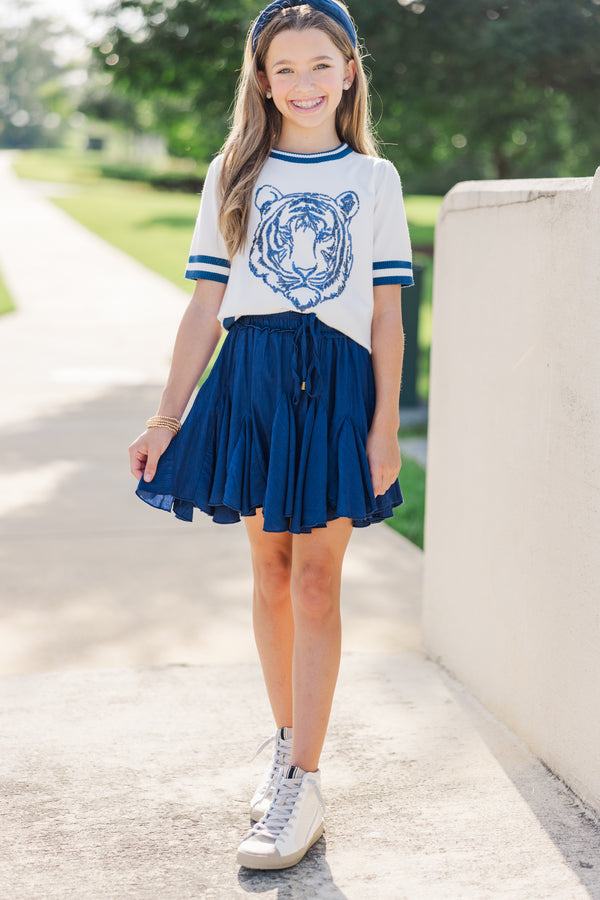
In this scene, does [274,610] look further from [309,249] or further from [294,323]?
[309,249]

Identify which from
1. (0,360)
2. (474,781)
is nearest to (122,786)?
(474,781)

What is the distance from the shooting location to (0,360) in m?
9.84

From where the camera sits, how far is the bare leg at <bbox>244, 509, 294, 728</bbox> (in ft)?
8.43

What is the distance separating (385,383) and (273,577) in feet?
1.80

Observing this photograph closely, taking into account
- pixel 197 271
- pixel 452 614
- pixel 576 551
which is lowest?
pixel 452 614

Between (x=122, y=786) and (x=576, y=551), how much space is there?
1.29 metres

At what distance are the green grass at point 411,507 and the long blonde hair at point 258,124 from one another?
8.40ft

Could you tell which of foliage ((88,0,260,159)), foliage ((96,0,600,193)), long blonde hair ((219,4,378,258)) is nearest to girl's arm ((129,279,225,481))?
long blonde hair ((219,4,378,258))

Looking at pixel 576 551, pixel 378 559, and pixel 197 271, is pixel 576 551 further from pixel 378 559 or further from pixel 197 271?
pixel 378 559

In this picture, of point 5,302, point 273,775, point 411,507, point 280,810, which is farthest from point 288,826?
point 5,302

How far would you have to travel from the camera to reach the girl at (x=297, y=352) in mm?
2387

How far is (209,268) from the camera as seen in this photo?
2.53 metres

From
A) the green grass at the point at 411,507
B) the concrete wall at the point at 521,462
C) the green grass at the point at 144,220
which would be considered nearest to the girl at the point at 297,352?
the concrete wall at the point at 521,462

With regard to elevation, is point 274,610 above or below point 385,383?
below
